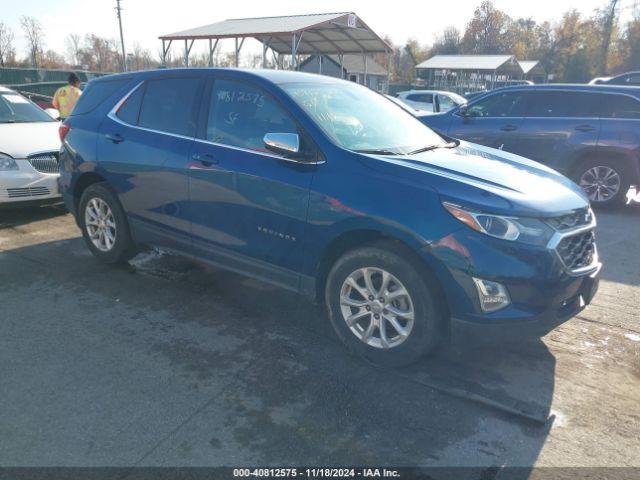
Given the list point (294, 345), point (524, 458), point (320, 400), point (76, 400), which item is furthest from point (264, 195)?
point (524, 458)

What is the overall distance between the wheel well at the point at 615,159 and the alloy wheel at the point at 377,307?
5.87m

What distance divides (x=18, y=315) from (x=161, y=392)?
174 cm

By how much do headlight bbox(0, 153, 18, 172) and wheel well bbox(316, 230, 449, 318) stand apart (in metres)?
4.84

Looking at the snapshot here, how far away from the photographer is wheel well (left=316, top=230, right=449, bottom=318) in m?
3.10

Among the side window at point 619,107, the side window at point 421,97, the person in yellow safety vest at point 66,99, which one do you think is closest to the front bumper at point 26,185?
the person in yellow safety vest at point 66,99

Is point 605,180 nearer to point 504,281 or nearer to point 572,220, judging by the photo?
point 572,220

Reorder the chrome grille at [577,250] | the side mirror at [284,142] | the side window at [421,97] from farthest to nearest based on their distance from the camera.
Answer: the side window at [421,97] → the side mirror at [284,142] → the chrome grille at [577,250]

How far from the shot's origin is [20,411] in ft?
9.25

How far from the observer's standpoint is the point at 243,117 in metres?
3.89

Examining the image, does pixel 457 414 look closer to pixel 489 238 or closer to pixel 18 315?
pixel 489 238

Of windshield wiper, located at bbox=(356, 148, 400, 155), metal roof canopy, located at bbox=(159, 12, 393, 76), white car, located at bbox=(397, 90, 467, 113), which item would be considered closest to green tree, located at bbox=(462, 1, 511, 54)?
metal roof canopy, located at bbox=(159, 12, 393, 76)

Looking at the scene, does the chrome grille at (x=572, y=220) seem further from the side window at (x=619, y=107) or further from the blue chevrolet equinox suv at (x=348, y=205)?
the side window at (x=619, y=107)

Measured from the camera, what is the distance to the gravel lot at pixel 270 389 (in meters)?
2.58

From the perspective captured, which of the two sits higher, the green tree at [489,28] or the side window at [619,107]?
the green tree at [489,28]
